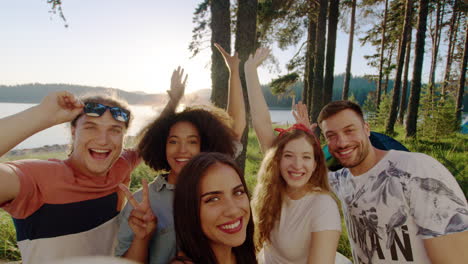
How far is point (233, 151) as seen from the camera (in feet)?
9.05

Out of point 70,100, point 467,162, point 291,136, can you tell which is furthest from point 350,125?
point 467,162

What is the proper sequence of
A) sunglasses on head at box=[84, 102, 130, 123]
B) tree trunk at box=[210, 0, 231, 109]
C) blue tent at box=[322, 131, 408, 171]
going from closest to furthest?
1. sunglasses on head at box=[84, 102, 130, 123]
2. blue tent at box=[322, 131, 408, 171]
3. tree trunk at box=[210, 0, 231, 109]

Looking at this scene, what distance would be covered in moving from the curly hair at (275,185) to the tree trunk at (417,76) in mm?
9936

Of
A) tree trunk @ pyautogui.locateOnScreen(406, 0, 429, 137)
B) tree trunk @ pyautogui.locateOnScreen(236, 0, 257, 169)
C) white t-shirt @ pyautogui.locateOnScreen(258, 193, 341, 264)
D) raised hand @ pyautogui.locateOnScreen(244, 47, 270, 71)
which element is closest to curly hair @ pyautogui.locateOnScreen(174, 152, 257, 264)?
white t-shirt @ pyautogui.locateOnScreen(258, 193, 341, 264)

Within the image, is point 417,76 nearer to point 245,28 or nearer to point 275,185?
point 245,28

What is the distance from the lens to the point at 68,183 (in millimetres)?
1909

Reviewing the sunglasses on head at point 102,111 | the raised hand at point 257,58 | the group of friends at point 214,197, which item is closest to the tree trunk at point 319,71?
the raised hand at point 257,58

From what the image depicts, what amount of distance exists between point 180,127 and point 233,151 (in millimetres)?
669

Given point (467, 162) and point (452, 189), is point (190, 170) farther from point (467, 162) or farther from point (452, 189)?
point (467, 162)

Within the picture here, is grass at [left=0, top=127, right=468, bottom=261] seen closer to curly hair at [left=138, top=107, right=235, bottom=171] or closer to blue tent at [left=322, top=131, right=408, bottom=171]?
curly hair at [left=138, top=107, right=235, bottom=171]

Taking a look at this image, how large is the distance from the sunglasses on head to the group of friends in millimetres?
11

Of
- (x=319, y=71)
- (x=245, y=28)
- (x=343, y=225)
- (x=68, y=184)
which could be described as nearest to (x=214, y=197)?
(x=68, y=184)

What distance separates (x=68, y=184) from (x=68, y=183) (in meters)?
0.01

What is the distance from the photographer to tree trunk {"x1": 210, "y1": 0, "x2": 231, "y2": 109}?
453 centimetres
